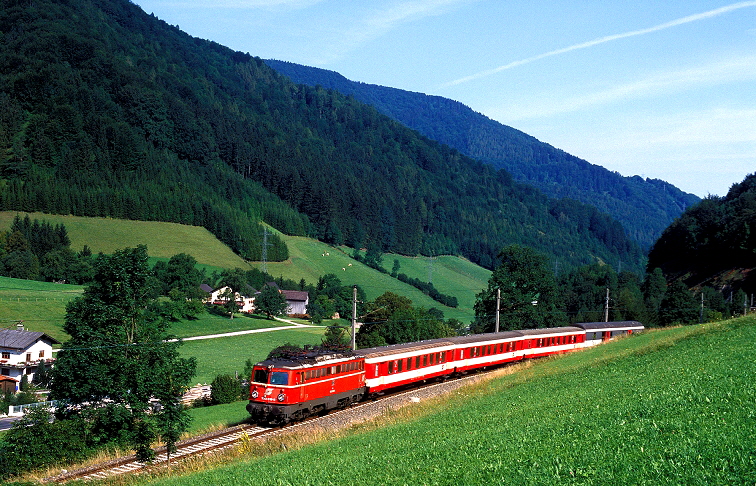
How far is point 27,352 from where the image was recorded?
235 feet

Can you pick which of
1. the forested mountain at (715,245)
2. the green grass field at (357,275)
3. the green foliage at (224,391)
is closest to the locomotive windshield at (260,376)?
the green foliage at (224,391)

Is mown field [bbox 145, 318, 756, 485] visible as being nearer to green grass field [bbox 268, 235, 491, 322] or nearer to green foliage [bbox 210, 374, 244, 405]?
green foliage [bbox 210, 374, 244, 405]

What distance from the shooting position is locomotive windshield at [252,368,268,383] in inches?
1268

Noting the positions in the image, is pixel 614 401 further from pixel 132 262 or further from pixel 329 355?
pixel 132 262

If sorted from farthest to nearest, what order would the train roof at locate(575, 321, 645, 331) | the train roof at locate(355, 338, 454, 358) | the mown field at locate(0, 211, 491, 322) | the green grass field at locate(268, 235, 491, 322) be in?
1. the green grass field at locate(268, 235, 491, 322)
2. the mown field at locate(0, 211, 491, 322)
3. the train roof at locate(575, 321, 645, 331)
4. the train roof at locate(355, 338, 454, 358)

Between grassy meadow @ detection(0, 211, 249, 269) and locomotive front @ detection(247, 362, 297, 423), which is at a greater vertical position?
grassy meadow @ detection(0, 211, 249, 269)

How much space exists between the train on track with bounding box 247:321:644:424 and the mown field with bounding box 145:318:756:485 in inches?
232

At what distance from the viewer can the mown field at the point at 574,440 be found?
12.4 meters

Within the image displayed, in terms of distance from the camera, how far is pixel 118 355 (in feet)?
106

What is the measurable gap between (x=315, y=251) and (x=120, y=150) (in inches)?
2592

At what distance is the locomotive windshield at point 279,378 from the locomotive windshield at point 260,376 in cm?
41

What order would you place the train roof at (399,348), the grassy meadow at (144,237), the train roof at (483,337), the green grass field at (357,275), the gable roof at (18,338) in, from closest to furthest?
the train roof at (399,348), the train roof at (483,337), the gable roof at (18,338), the grassy meadow at (144,237), the green grass field at (357,275)

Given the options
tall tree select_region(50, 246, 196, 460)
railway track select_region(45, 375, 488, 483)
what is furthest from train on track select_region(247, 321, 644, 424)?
tall tree select_region(50, 246, 196, 460)

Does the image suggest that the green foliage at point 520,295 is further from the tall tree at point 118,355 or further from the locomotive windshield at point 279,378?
the tall tree at point 118,355
